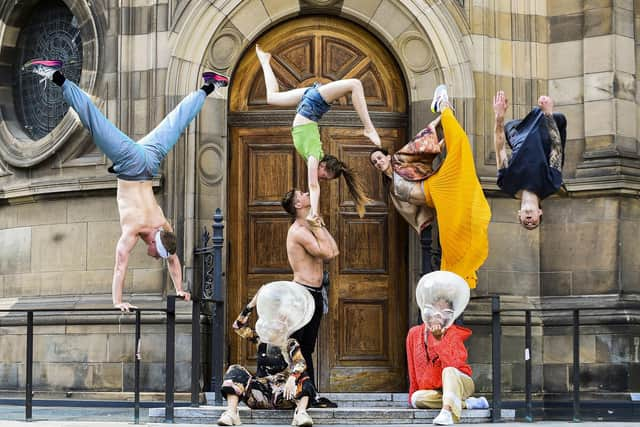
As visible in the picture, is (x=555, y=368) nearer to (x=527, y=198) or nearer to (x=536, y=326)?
(x=536, y=326)

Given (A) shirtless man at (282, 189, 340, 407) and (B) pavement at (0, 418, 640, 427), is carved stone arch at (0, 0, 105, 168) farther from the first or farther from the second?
(B) pavement at (0, 418, 640, 427)

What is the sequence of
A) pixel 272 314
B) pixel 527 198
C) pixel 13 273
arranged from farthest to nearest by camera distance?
pixel 13 273 < pixel 527 198 < pixel 272 314

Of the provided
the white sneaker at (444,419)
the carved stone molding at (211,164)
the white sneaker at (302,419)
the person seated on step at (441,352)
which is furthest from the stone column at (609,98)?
the white sneaker at (302,419)

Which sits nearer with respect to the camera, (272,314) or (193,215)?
(272,314)

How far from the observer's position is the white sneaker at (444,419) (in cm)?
1487

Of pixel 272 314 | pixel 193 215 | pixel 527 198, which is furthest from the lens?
pixel 193 215

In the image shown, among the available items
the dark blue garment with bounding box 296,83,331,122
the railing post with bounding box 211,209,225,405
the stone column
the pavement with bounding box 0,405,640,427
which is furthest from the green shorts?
the stone column

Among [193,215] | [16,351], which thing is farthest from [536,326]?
[16,351]

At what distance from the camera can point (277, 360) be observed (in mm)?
15273

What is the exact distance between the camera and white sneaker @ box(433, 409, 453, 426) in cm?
1487

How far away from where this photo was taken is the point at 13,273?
782 inches

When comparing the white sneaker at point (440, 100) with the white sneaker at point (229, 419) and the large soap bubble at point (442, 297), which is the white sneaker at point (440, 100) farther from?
the white sneaker at point (229, 419)

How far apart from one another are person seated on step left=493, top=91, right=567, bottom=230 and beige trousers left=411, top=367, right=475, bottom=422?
196 cm

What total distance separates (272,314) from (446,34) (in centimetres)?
546
